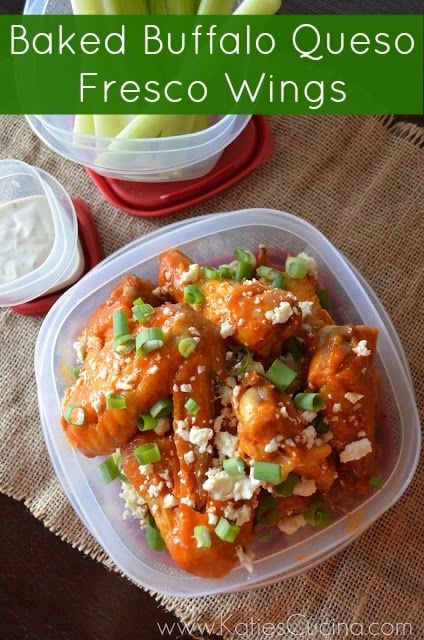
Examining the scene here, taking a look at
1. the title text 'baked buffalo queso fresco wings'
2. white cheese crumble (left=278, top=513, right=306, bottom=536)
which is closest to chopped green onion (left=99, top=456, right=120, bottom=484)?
the title text 'baked buffalo queso fresco wings'

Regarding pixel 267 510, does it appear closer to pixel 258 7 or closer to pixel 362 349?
pixel 362 349

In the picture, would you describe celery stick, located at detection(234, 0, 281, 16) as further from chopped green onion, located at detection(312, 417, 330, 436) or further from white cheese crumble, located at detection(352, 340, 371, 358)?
chopped green onion, located at detection(312, 417, 330, 436)

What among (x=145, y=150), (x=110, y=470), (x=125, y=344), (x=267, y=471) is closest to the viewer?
(x=267, y=471)

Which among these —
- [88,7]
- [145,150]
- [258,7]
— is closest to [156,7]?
[88,7]

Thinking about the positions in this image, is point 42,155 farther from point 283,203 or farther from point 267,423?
point 267,423

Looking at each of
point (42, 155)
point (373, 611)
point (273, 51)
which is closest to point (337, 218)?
point (273, 51)

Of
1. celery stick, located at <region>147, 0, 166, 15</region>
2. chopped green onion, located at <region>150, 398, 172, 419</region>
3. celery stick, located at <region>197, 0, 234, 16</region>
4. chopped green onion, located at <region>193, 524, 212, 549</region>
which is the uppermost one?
celery stick, located at <region>197, 0, 234, 16</region>

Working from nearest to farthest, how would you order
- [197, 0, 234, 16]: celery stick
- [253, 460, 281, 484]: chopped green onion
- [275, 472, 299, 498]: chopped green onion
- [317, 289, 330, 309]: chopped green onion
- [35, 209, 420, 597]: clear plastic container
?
[253, 460, 281, 484]: chopped green onion < [275, 472, 299, 498]: chopped green onion < [35, 209, 420, 597]: clear plastic container < [317, 289, 330, 309]: chopped green onion < [197, 0, 234, 16]: celery stick
